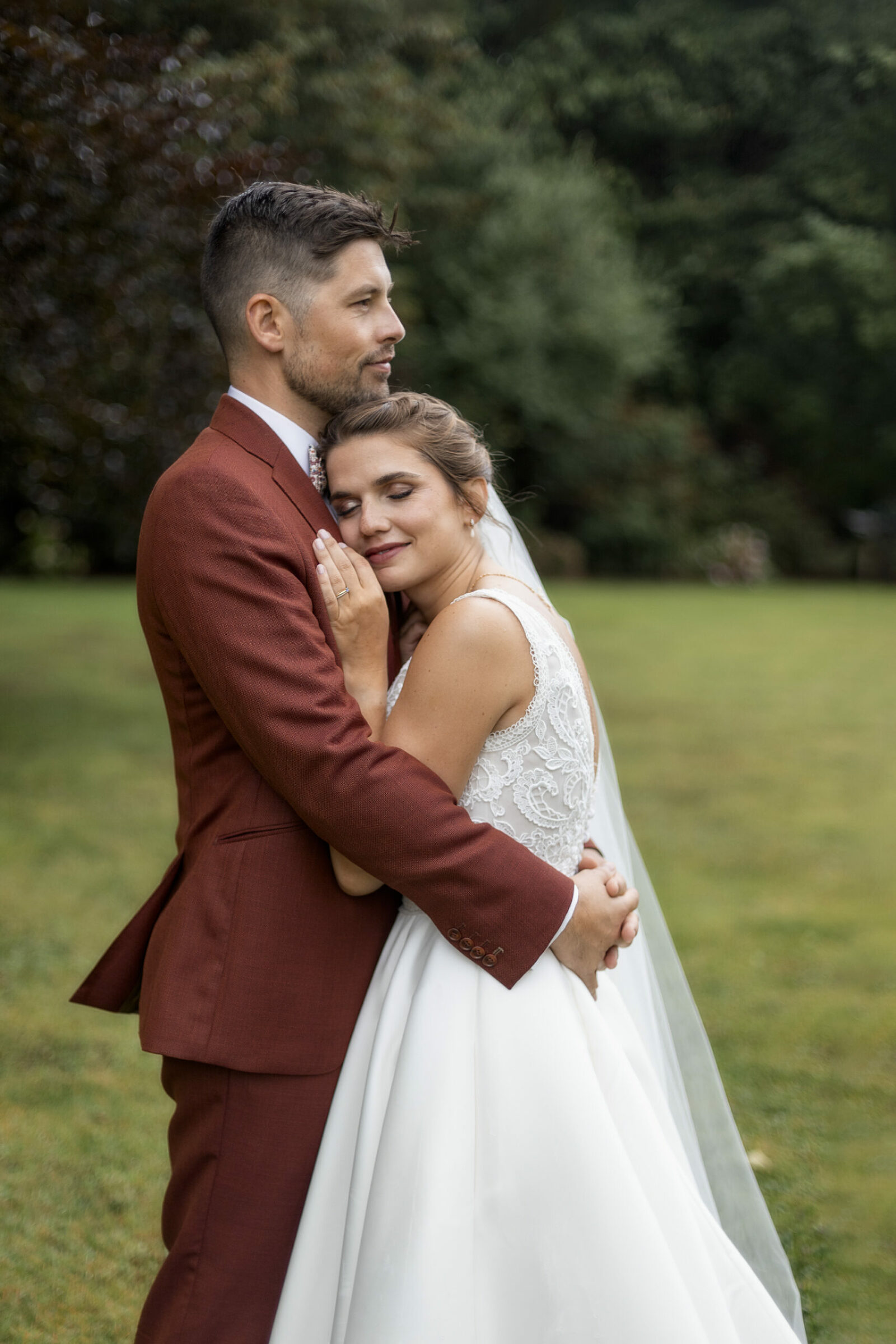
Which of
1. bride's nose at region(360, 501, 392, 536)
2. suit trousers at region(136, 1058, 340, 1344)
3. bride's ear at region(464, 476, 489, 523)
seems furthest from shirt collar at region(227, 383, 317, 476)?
suit trousers at region(136, 1058, 340, 1344)

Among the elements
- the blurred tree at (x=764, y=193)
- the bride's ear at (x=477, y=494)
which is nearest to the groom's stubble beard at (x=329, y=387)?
the bride's ear at (x=477, y=494)

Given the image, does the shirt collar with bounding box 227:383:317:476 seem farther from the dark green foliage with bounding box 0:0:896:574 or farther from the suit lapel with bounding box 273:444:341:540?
the dark green foliage with bounding box 0:0:896:574

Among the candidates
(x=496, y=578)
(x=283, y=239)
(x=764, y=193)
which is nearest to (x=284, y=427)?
(x=283, y=239)

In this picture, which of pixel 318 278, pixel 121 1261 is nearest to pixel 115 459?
pixel 121 1261

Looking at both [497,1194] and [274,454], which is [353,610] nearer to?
[274,454]

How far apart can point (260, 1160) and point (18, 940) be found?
3.84 m

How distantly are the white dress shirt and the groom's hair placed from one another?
98 millimetres

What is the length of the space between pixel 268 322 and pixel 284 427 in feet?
0.60

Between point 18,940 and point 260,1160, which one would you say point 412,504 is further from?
point 18,940

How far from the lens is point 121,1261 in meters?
3.30

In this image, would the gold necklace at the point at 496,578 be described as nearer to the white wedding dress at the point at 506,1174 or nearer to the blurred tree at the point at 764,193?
the white wedding dress at the point at 506,1174

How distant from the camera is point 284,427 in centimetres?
213

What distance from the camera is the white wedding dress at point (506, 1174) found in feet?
6.20

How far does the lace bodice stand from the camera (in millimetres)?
2088
